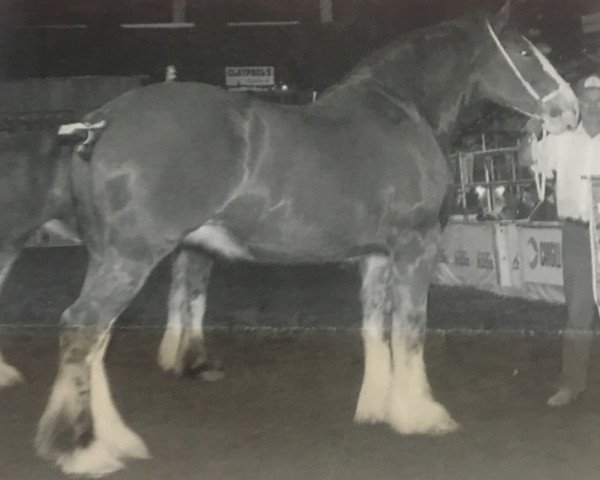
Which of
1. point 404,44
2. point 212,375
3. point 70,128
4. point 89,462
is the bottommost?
point 89,462

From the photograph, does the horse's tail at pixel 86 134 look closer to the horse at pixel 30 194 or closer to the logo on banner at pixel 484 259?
the horse at pixel 30 194

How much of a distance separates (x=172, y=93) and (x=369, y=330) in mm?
547

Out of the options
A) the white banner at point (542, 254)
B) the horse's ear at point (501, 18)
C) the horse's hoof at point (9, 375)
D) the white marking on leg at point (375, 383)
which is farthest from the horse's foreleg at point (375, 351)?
the horse's hoof at point (9, 375)

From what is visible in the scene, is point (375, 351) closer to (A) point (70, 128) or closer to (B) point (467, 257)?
(B) point (467, 257)

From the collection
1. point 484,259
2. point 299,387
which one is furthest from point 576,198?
point 299,387

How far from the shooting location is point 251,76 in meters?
1.44

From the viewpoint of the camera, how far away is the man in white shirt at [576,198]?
141cm

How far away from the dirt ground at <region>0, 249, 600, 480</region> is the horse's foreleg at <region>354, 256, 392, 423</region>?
0.06ft

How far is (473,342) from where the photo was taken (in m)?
1.43

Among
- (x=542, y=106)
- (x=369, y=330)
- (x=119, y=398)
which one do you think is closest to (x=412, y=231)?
(x=369, y=330)

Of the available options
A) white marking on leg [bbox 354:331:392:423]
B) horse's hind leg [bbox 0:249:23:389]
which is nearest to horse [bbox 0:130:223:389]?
horse's hind leg [bbox 0:249:23:389]

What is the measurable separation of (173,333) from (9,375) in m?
0.31

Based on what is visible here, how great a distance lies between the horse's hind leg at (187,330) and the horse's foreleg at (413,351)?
336mm

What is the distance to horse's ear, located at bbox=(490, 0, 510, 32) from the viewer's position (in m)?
1.44
